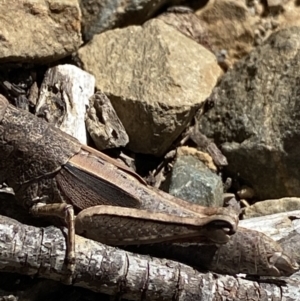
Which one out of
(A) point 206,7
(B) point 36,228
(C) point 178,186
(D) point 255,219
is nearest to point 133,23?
(A) point 206,7

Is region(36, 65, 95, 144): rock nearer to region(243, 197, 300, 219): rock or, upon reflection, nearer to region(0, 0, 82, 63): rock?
region(0, 0, 82, 63): rock

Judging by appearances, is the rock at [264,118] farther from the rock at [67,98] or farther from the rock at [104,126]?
the rock at [67,98]

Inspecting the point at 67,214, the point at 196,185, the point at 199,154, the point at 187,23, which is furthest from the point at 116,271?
the point at 187,23

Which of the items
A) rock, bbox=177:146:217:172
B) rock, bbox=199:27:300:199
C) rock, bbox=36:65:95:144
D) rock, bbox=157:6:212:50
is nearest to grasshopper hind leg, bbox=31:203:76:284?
rock, bbox=36:65:95:144

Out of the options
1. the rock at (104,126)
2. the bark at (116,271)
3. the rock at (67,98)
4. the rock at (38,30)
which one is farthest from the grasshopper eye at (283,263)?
the rock at (38,30)

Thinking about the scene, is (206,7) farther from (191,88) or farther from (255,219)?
(255,219)
